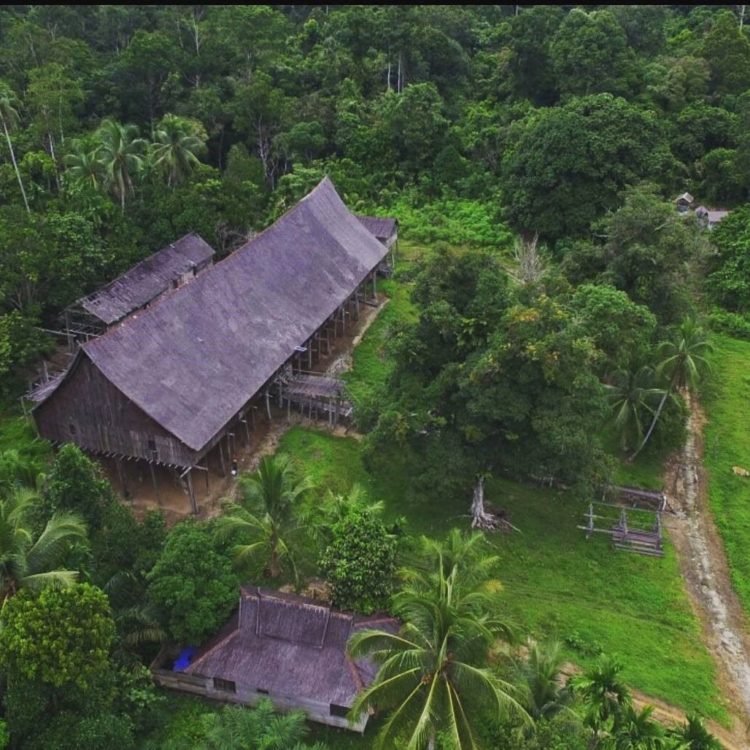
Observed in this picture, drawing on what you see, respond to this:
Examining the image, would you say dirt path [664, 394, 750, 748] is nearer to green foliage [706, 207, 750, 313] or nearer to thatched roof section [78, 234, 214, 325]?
green foliage [706, 207, 750, 313]

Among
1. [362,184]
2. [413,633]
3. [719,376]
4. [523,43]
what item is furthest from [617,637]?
[523,43]

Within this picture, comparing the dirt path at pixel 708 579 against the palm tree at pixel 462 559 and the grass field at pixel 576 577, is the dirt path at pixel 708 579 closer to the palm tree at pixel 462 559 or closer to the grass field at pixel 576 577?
the grass field at pixel 576 577

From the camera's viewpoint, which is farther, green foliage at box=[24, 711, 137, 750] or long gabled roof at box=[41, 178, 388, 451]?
long gabled roof at box=[41, 178, 388, 451]

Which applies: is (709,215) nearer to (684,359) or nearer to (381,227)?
(381,227)

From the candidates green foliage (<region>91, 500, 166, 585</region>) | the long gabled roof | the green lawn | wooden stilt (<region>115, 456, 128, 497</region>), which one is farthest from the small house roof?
green foliage (<region>91, 500, 166, 585</region>)

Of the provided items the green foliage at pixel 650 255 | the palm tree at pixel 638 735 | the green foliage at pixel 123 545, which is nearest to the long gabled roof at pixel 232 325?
the green foliage at pixel 123 545

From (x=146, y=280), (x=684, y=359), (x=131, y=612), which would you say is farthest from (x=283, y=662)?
(x=146, y=280)
